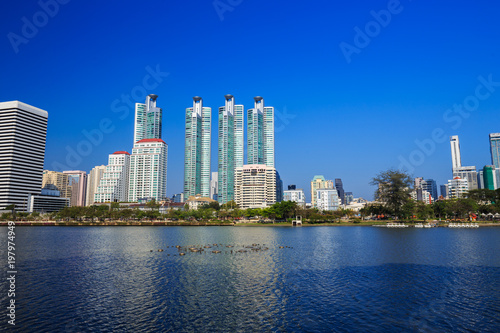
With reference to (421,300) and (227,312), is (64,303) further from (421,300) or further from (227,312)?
(421,300)

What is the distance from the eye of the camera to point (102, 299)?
27375mm

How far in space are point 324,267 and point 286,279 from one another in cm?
877

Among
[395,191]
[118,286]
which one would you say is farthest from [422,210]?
[118,286]

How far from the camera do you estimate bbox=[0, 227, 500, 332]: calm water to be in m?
21.8

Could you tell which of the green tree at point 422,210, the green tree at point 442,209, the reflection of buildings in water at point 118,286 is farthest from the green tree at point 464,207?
the reflection of buildings in water at point 118,286

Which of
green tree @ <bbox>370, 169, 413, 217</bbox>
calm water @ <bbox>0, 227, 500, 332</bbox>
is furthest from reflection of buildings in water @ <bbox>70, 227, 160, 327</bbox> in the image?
green tree @ <bbox>370, 169, 413, 217</bbox>

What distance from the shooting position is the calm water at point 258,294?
2178 cm

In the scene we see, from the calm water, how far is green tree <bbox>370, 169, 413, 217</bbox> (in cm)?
10518

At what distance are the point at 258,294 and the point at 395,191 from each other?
138 metres

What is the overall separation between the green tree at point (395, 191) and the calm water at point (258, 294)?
105177mm

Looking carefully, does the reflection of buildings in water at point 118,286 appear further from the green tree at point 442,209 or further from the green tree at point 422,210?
the green tree at point 442,209

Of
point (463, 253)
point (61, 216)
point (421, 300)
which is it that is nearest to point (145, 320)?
point (421, 300)

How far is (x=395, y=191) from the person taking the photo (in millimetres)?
150375

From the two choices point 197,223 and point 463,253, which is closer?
point 463,253
